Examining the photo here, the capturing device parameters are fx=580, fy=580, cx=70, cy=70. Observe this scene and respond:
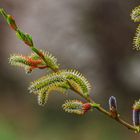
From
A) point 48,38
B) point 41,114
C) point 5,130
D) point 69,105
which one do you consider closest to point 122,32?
point 48,38

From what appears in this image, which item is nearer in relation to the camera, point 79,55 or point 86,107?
point 86,107

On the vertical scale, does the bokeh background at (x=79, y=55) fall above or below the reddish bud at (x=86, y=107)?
above

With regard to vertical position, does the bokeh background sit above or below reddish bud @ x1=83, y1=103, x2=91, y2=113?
above

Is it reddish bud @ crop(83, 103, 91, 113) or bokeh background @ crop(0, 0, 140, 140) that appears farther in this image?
bokeh background @ crop(0, 0, 140, 140)

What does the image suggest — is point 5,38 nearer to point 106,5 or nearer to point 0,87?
point 0,87

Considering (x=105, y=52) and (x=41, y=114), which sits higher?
(x=105, y=52)

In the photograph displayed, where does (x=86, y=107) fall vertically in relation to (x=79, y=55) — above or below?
below

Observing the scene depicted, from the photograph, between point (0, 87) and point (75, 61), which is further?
point (0, 87)

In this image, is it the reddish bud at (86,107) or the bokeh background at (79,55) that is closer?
the reddish bud at (86,107)
